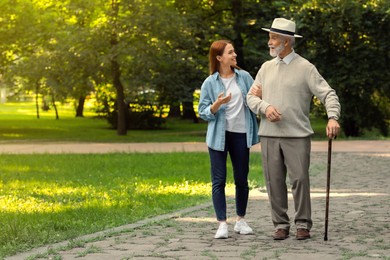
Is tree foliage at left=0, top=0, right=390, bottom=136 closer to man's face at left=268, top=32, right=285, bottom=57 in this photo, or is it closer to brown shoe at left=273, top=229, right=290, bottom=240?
man's face at left=268, top=32, right=285, bottom=57

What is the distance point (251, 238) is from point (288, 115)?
49.1 inches

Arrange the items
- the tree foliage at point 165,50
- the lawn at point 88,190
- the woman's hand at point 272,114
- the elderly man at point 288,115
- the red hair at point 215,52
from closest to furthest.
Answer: the woman's hand at point 272,114 → the elderly man at point 288,115 → the red hair at point 215,52 → the lawn at point 88,190 → the tree foliage at point 165,50

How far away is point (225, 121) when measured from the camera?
28.8 ft

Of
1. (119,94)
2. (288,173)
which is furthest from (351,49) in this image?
(288,173)

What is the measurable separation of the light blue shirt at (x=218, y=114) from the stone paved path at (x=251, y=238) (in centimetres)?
94

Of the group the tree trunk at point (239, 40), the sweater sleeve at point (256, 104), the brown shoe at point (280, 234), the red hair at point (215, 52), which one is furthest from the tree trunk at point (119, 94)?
the brown shoe at point (280, 234)

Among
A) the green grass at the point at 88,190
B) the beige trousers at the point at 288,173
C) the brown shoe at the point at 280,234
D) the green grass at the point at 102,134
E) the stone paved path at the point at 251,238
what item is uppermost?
the beige trousers at the point at 288,173

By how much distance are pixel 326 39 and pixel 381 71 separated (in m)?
2.25

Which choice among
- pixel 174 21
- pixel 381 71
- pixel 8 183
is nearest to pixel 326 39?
pixel 381 71

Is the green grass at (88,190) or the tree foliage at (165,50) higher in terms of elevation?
the tree foliage at (165,50)

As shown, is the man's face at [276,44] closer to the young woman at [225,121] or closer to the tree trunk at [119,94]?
the young woman at [225,121]

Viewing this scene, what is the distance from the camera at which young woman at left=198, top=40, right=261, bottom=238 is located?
8734mm

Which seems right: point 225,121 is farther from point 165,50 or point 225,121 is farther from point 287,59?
point 165,50

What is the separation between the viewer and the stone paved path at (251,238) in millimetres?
7664
